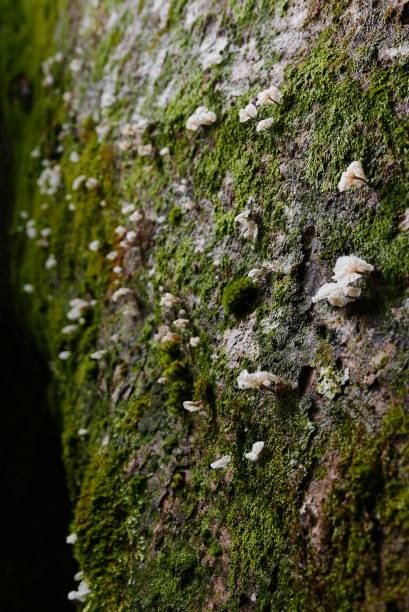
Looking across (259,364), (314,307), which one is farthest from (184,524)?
(314,307)

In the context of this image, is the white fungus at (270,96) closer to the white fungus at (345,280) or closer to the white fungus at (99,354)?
the white fungus at (345,280)

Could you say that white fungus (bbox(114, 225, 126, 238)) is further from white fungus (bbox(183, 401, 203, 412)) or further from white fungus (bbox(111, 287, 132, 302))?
white fungus (bbox(183, 401, 203, 412))

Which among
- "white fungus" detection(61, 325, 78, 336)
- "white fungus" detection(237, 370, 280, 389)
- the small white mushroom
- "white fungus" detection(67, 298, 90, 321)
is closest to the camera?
"white fungus" detection(237, 370, 280, 389)

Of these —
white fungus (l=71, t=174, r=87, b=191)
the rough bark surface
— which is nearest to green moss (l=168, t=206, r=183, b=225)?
the rough bark surface

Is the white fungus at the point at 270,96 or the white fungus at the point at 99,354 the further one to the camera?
the white fungus at the point at 99,354

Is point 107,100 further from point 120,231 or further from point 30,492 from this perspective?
point 30,492

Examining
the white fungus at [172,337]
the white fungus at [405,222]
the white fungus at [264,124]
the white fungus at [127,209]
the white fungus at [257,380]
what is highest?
the white fungus at [264,124]

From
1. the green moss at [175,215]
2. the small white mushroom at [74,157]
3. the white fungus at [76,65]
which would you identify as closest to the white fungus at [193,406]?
the green moss at [175,215]
